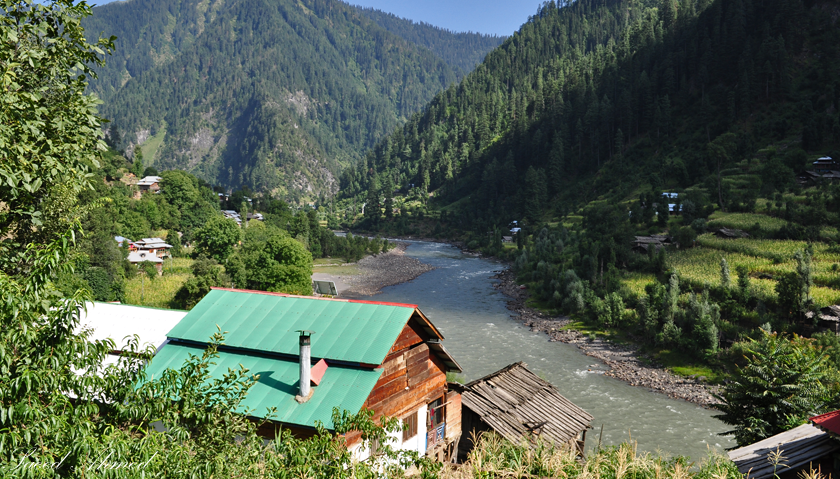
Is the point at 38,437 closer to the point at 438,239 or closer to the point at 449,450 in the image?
the point at 449,450

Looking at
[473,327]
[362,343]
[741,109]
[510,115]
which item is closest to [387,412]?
[362,343]

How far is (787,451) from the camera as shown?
15375 mm

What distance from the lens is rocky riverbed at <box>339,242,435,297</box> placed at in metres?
76.9

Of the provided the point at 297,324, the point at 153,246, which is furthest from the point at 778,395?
the point at 153,246

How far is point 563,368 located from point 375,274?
51.8 m

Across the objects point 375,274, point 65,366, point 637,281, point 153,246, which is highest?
point 65,366

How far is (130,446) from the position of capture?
6.79 meters

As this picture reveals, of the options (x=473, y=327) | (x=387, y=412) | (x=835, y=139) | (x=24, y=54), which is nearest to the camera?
(x=24, y=54)

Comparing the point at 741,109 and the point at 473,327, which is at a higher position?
the point at 741,109

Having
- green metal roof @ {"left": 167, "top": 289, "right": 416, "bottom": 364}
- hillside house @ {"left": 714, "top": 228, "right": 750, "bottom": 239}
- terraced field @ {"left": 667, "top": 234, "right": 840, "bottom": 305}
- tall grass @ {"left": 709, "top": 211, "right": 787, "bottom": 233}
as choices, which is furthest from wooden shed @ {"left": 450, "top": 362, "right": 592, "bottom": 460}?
tall grass @ {"left": 709, "top": 211, "right": 787, "bottom": 233}

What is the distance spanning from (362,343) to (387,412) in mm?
2403

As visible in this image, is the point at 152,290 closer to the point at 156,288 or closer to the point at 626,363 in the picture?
the point at 156,288

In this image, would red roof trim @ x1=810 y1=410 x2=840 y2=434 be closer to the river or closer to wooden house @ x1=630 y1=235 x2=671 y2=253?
the river

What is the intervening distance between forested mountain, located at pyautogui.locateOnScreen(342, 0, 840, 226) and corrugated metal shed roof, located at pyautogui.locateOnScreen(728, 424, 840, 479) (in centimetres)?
6517
